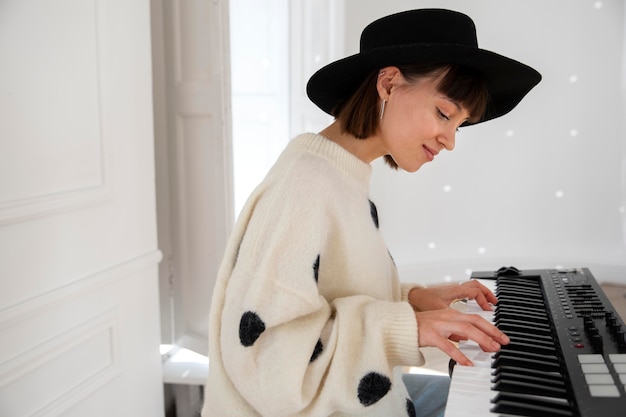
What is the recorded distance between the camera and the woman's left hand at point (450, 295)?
1.34 meters

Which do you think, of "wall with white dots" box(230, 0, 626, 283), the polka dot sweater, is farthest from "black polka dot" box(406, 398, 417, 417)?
"wall with white dots" box(230, 0, 626, 283)

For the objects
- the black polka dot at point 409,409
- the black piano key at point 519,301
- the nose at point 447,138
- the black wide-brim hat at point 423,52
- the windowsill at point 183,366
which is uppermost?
the black wide-brim hat at point 423,52

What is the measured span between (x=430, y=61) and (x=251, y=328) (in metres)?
0.60

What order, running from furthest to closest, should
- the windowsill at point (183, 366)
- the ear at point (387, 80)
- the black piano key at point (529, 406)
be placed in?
the windowsill at point (183, 366), the ear at point (387, 80), the black piano key at point (529, 406)

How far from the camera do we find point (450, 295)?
4.59ft

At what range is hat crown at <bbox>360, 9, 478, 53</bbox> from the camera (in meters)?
1.17

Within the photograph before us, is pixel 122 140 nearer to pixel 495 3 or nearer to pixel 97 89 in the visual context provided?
pixel 97 89

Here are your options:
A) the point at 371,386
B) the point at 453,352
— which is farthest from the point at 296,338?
the point at 453,352

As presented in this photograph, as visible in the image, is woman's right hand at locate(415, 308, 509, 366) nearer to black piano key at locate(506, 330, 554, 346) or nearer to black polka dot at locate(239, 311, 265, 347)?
black piano key at locate(506, 330, 554, 346)

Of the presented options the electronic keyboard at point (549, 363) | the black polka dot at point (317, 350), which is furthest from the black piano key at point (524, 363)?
the black polka dot at point (317, 350)

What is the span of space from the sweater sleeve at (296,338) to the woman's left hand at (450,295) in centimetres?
37

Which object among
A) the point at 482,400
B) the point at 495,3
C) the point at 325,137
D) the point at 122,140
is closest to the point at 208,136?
the point at 122,140

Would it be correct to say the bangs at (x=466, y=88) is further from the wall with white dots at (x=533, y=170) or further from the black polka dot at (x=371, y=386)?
the wall with white dots at (x=533, y=170)

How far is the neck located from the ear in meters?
0.11
